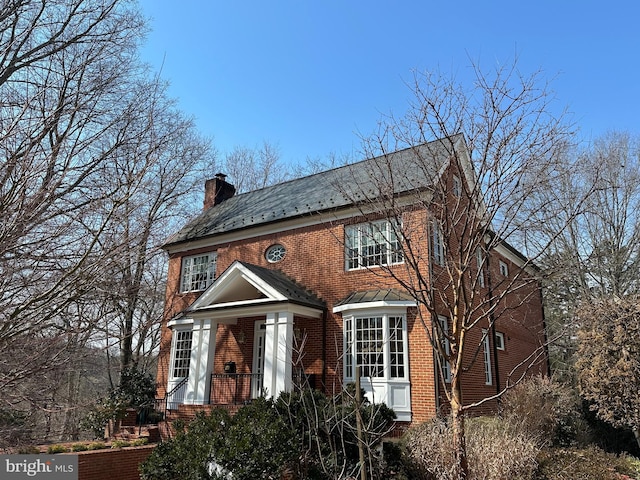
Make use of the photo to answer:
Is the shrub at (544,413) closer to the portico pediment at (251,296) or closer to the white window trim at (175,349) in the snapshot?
the portico pediment at (251,296)

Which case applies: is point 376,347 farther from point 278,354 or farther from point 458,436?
point 458,436

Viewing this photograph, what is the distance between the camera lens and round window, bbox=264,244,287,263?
15.1 metres

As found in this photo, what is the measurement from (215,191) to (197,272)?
5004 millimetres

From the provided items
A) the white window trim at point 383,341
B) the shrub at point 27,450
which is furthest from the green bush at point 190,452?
the white window trim at point 383,341

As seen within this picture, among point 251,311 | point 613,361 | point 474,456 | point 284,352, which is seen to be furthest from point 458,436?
point 251,311

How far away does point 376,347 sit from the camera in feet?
38.5

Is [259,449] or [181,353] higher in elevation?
[181,353]

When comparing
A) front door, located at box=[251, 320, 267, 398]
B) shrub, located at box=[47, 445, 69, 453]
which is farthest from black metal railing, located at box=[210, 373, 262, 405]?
shrub, located at box=[47, 445, 69, 453]

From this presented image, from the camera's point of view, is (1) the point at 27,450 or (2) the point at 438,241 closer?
(1) the point at 27,450

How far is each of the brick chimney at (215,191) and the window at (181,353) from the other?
22.4ft

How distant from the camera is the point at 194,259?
17.7m

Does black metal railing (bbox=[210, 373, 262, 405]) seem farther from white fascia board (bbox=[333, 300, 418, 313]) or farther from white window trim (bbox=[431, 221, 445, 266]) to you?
white window trim (bbox=[431, 221, 445, 266])

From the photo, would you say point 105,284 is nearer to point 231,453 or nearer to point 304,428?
point 231,453

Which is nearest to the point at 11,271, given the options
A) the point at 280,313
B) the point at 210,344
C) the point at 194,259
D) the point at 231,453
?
the point at 231,453
